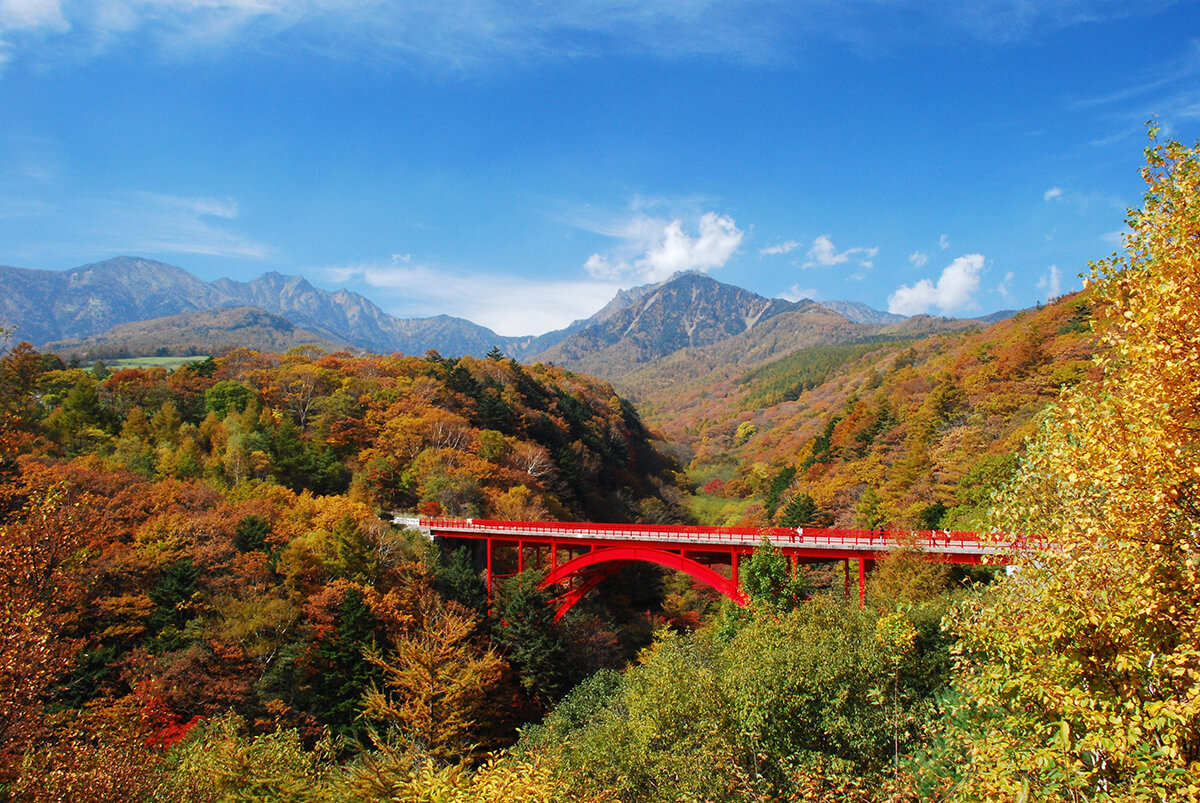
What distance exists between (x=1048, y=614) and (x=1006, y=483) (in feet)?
4.94

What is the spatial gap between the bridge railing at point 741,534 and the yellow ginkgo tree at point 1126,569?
13728 millimetres

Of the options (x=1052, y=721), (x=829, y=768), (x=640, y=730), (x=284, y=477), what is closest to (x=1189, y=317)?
(x=1052, y=721)

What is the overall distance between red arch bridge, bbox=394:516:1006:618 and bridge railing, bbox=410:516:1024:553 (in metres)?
0.03

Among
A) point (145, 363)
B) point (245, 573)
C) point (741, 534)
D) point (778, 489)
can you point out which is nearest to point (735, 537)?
point (741, 534)

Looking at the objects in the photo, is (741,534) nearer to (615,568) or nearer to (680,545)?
(680,545)

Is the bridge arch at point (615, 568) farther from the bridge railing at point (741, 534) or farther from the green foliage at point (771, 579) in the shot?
the green foliage at point (771, 579)

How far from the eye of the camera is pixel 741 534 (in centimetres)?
2722

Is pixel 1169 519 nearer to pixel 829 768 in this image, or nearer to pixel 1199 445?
pixel 1199 445

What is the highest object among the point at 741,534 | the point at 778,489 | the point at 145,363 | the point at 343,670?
the point at 145,363

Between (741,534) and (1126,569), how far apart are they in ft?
70.5

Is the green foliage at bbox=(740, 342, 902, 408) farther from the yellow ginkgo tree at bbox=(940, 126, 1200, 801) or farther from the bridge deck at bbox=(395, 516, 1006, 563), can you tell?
the yellow ginkgo tree at bbox=(940, 126, 1200, 801)

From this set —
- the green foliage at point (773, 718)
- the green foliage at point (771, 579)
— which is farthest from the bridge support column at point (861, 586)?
the green foliage at point (773, 718)

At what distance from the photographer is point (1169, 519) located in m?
6.05

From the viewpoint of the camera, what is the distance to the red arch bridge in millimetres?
23781
